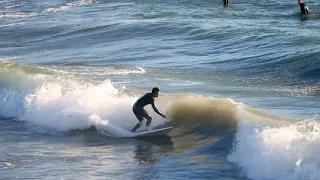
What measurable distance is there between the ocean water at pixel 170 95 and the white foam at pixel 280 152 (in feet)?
0.10

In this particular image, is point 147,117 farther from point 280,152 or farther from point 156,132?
point 280,152

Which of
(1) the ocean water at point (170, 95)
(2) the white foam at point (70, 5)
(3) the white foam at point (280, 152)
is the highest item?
(3) the white foam at point (280, 152)

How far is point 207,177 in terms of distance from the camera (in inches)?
632

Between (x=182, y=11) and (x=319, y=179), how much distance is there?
3433 cm

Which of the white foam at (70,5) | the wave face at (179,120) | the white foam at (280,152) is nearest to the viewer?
the white foam at (280,152)

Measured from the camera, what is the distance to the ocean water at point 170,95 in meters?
16.8

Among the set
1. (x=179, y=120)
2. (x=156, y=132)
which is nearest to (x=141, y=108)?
(x=156, y=132)

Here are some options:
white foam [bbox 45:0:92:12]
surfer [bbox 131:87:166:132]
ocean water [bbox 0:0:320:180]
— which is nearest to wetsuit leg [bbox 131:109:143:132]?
surfer [bbox 131:87:166:132]

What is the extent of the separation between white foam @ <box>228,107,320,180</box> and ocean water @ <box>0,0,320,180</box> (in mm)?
31

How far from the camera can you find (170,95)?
23.2 m

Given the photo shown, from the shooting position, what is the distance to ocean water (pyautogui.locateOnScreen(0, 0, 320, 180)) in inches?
663

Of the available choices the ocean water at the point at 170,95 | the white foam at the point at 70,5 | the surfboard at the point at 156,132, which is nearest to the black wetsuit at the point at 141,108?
the surfboard at the point at 156,132

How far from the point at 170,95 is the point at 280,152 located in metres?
7.47

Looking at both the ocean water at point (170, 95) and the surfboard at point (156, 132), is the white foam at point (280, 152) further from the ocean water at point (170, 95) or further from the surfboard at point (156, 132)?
the surfboard at point (156, 132)
